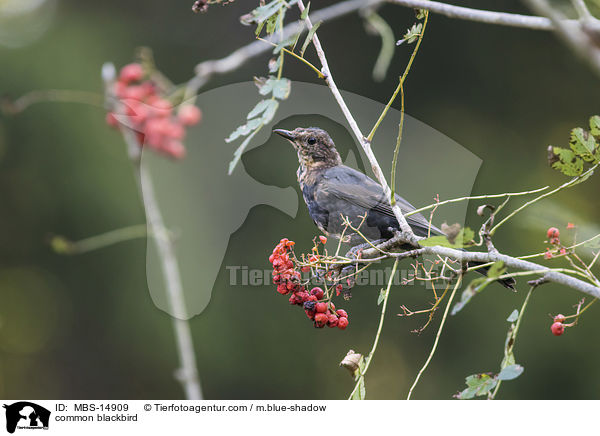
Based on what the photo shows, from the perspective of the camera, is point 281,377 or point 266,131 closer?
point 266,131

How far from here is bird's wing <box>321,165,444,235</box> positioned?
1.98 metres

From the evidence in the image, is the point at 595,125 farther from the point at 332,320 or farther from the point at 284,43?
the point at 332,320

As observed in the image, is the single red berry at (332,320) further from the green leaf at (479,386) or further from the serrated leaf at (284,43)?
the serrated leaf at (284,43)

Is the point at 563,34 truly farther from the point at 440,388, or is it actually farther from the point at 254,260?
the point at 440,388

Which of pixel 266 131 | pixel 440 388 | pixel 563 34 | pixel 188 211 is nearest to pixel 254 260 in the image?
pixel 188 211

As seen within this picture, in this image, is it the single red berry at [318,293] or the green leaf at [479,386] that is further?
the single red berry at [318,293]

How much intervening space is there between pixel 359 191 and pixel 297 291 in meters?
0.82

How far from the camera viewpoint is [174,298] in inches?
32.9

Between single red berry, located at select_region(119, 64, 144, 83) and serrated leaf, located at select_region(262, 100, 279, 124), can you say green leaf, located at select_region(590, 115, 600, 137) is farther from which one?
single red berry, located at select_region(119, 64, 144, 83)

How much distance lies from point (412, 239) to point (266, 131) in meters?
0.91

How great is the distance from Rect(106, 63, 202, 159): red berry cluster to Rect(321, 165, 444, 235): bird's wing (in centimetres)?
112

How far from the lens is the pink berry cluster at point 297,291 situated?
136cm
